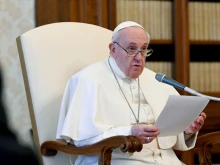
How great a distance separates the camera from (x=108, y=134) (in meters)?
1.67

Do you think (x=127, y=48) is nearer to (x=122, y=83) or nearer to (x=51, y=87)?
(x=122, y=83)

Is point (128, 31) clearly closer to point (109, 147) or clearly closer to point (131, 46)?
point (131, 46)

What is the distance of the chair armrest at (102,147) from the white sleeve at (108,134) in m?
0.04

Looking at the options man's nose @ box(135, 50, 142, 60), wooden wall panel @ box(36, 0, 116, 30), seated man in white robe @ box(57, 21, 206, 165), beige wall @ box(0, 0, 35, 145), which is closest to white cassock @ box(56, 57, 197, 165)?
seated man in white robe @ box(57, 21, 206, 165)

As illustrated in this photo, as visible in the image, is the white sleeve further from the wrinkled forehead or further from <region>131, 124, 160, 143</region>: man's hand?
the wrinkled forehead

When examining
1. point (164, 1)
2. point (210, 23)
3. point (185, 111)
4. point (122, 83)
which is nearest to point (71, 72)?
point (122, 83)

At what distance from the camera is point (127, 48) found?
1.88m

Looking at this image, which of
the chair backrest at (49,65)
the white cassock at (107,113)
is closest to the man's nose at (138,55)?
the white cassock at (107,113)

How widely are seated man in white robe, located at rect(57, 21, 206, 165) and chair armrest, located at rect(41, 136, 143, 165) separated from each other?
4 cm

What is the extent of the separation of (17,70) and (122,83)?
3.51ft

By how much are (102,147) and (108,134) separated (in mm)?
132

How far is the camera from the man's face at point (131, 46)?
1869 mm

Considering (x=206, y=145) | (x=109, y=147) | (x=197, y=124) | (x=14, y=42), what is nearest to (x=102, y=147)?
(x=109, y=147)

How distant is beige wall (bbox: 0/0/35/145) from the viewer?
2715 mm
